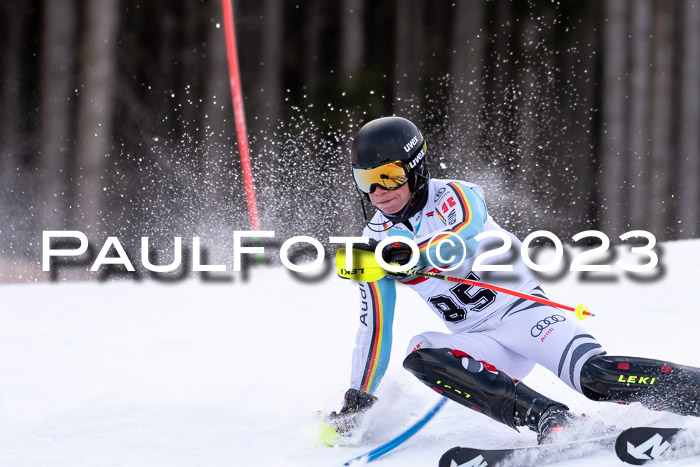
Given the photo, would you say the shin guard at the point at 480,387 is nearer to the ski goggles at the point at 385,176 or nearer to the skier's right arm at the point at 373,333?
the skier's right arm at the point at 373,333

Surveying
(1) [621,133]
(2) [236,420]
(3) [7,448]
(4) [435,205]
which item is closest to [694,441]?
(4) [435,205]

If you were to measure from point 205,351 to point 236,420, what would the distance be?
4.13ft

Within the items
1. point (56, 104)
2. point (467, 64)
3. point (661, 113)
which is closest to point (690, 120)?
point (661, 113)

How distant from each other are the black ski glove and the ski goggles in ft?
2.90

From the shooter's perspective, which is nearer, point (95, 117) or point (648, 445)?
point (648, 445)

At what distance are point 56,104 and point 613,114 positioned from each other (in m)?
12.2

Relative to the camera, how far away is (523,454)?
2.69 meters

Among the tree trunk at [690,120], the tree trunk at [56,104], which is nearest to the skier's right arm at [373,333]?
the tree trunk at [56,104]

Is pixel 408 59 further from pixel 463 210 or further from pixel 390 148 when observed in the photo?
pixel 463 210

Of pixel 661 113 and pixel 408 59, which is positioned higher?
pixel 408 59

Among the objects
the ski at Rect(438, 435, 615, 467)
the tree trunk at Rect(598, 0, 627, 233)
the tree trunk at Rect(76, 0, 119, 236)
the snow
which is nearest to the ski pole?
the snow

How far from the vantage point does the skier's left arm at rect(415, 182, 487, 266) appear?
2998 millimetres

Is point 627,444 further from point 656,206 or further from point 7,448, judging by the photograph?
point 656,206

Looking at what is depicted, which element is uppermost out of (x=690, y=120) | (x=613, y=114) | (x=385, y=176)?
(x=690, y=120)
